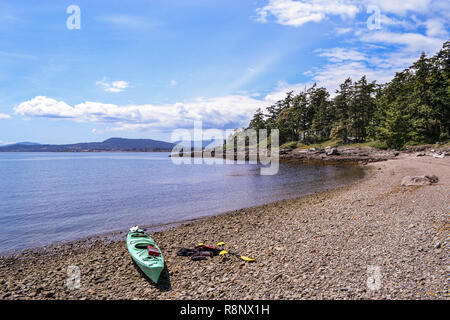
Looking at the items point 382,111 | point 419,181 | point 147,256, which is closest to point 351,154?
point 382,111

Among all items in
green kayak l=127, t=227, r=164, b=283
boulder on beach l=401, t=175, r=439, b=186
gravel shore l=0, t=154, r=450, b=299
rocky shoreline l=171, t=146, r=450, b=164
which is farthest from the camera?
rocky shoreline l=171, t=146, r=450, b=164

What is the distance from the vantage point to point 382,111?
7100 centimetres

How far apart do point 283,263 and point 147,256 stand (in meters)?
5.57

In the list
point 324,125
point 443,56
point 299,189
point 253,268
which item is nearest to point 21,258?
point 253,268

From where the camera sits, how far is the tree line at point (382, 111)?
5841 centimetres

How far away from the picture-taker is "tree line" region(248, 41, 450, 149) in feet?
192

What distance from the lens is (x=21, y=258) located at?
532 inches

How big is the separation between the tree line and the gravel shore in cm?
5382

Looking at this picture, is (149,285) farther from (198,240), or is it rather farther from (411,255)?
(411,255)

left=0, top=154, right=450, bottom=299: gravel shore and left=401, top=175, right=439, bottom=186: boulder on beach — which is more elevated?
left=401, top=175, right=439, bottom=186: boulder on beach

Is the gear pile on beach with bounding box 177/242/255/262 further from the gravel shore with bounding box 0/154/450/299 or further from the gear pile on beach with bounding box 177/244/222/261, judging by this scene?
the gravel shore with bounding box 0/154/450/299

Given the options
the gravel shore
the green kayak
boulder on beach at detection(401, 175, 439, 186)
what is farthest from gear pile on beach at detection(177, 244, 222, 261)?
boulder on beach at detection(401, 175, 439, 186)

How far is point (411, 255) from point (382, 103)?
76.3m

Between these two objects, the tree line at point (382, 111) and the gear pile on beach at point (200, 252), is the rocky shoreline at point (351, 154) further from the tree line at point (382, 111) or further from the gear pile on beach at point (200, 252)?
the gear pile on beach at point (200, 252)
